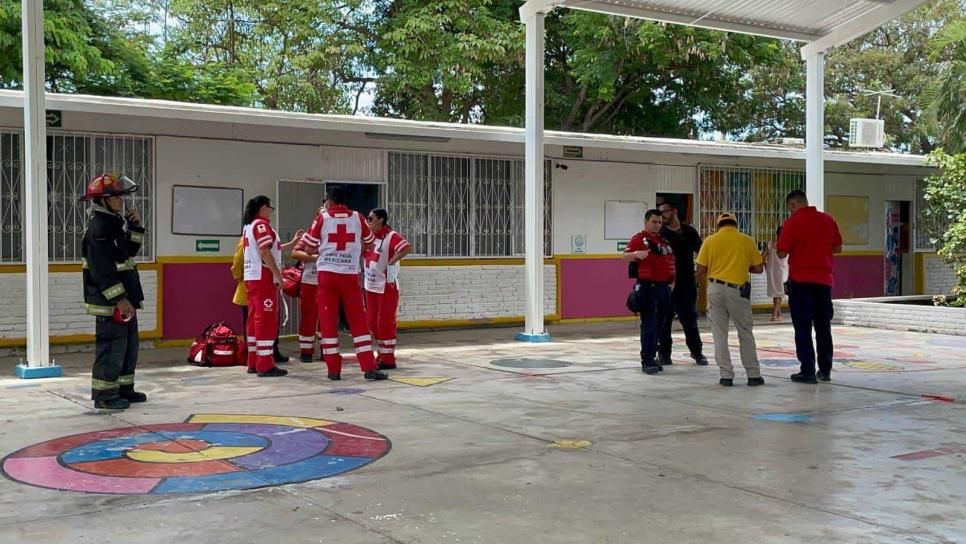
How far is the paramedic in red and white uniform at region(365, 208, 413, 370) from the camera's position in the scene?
10.3m

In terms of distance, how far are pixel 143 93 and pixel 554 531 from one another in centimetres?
2099

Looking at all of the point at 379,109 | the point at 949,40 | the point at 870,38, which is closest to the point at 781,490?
the point at 949,40

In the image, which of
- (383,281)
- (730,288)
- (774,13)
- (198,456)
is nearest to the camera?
(198,456)

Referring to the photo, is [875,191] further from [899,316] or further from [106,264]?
[106,264]

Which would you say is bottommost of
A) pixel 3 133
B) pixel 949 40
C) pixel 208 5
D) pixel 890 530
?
pixel 890 530

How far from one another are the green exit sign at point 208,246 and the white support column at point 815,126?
8.99 m

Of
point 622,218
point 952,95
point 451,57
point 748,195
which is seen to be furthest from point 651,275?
point 451,57

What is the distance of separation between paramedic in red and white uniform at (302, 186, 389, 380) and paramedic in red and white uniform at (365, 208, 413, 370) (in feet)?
2.05

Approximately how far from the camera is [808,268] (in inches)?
378

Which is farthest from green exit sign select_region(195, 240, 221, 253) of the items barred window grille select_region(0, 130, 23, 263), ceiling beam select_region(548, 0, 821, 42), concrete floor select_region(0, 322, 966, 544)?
ceiling beam select_region(548, 0, 821, 42)

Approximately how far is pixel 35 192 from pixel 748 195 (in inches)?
493

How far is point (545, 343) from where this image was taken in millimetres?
13359

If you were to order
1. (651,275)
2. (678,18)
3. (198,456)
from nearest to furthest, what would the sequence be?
(198,456) < (651,275) < (678,18)

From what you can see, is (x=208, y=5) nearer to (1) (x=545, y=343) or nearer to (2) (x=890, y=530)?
(1) (x=545, y=343)
